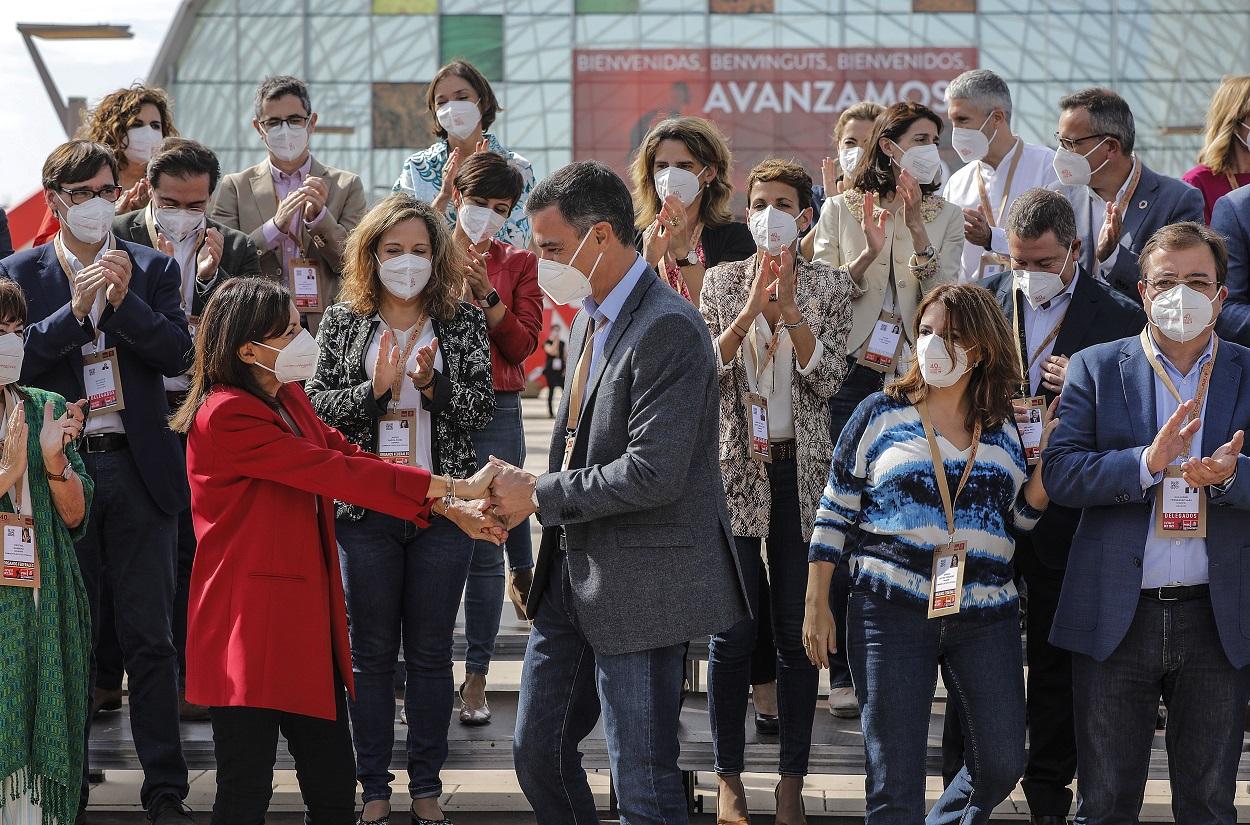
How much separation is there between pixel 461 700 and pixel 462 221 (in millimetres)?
1916

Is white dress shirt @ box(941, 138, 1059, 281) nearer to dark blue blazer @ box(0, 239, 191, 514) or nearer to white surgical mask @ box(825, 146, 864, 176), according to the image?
white surgical mask @ box(825, 146, 864, 176)

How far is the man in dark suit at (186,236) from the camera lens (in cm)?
542

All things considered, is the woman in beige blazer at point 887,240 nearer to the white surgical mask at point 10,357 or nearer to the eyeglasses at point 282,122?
the eyeglasses at point 282,122

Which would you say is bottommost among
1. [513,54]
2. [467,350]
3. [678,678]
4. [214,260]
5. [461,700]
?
[461,700]

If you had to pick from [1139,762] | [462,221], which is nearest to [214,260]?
[462,221]

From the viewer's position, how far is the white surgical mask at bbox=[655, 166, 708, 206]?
5.33m

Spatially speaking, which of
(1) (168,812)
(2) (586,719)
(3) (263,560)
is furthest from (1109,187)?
(1) (168,812)

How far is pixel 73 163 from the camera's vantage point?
16.2ft

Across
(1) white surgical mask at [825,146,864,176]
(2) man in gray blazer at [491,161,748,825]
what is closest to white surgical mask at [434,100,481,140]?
(1) white surgical mask at [825,146,864,176]

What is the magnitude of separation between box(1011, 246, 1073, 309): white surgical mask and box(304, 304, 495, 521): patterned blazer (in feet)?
6.13

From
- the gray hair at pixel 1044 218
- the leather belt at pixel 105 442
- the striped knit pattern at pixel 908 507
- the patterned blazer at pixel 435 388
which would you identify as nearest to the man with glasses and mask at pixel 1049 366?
the gray hair at pixel 1044 218

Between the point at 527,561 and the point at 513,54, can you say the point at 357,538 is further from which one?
the point at 513,54

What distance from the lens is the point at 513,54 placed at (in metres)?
38.2

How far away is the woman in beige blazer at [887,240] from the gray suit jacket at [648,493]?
66.0 inches
